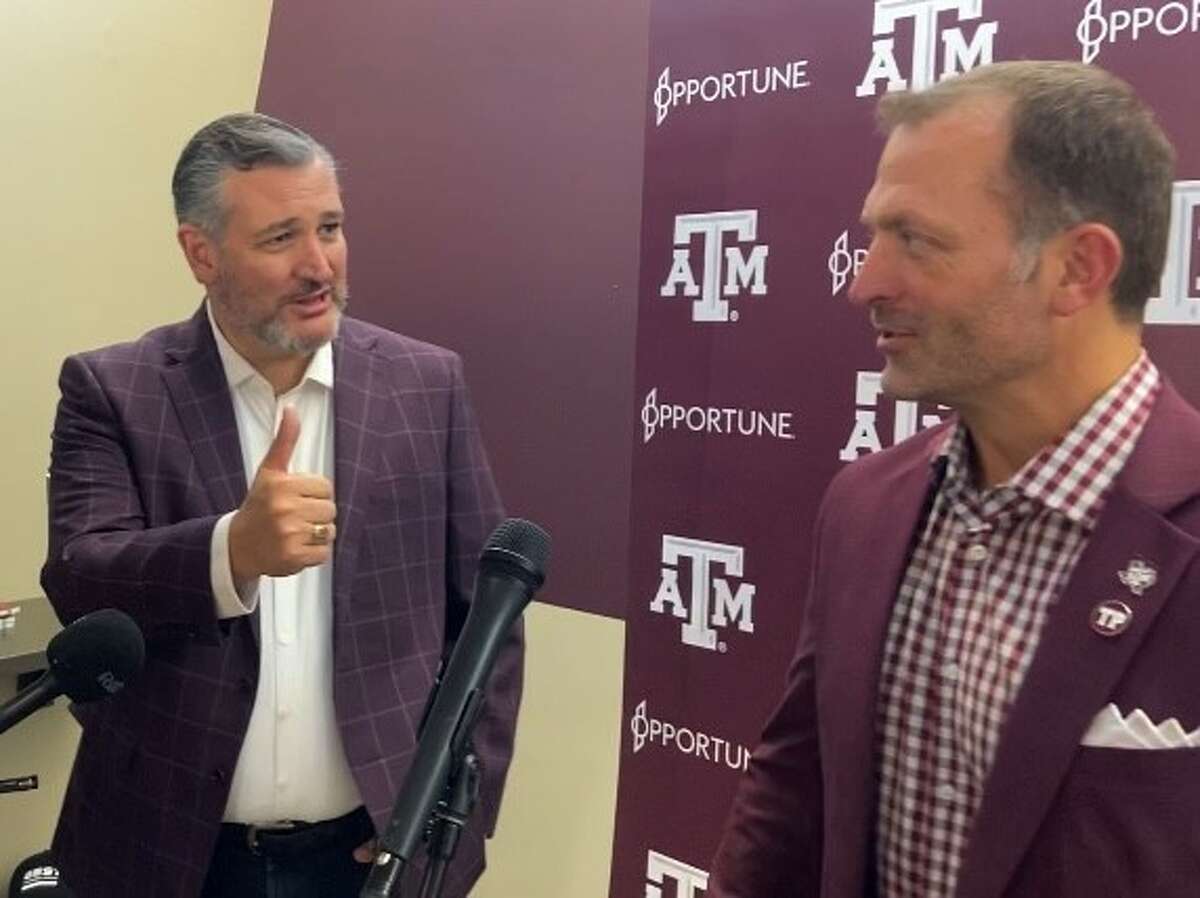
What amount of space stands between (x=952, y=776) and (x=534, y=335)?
1.79m

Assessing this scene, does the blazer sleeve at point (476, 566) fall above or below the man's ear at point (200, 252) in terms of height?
below

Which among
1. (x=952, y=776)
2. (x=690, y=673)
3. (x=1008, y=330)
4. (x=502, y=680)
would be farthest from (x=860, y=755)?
(x=690, y=673)

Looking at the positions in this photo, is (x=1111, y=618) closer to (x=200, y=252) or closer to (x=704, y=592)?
(x=704, y=592)

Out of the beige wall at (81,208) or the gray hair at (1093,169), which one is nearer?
the gray hair at (1093,169)

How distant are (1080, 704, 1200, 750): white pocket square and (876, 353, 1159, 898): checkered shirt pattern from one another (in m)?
0.08

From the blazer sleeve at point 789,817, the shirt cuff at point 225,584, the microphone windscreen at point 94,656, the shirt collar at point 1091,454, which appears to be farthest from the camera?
the shirt cuff at point 225,584

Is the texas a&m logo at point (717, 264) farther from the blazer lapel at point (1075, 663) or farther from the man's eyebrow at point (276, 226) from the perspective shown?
the blazer lapel at point (1075, 663)

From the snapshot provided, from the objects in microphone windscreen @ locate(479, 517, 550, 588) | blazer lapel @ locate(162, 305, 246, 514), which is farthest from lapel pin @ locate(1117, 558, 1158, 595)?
blazer lapel @ locate(162, 305, 246, 514)

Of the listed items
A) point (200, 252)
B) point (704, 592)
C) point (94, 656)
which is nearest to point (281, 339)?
point (200, 252)

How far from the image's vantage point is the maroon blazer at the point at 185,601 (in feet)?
5.98

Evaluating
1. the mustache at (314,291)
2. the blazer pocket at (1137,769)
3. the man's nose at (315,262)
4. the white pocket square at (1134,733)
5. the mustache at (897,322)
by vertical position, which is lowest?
the blazer pocket at (1137,769)

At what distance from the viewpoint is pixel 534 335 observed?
2875 millimetres

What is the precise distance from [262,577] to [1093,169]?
1.11 metres

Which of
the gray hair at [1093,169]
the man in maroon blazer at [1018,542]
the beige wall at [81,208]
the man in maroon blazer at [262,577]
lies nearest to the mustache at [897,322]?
the man in maroon blazer at [1018,542]
